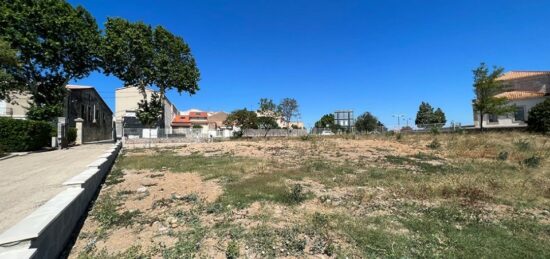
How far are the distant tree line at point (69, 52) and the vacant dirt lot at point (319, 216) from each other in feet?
50.2

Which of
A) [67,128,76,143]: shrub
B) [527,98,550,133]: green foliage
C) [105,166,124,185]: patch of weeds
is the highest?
[527,98,550,133]: green foliage

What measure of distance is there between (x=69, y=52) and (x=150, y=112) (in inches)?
484

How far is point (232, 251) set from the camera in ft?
12.7

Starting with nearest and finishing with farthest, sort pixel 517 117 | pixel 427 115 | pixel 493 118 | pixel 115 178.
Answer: pixel 115 178
pixel 517 117
pixel 493 118
pixel 427 115

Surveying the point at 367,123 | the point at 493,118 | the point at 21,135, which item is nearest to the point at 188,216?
the point at 21,135

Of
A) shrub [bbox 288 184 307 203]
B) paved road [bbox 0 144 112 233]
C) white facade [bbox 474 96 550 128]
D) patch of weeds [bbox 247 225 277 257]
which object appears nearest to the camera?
patch of weeds [bbox 247 225 277 257]

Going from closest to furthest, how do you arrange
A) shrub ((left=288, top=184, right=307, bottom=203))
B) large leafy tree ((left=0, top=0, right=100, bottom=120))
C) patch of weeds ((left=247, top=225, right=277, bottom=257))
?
1. patch of weeds ((left=247, top=225, right=277, bottom=257))
2. shrub ((left=288, top=184, right=307, bottom=203))
3. large leafy tree ((left=0, top=0, right=100, bottom=120))

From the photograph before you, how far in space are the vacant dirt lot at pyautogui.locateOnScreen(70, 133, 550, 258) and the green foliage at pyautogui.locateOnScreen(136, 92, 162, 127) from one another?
3113 centimetres

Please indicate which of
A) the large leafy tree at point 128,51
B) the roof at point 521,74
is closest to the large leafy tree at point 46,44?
the large leafy tree at point 128,51

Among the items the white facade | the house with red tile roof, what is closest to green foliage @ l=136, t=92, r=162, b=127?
the house with red tile roof

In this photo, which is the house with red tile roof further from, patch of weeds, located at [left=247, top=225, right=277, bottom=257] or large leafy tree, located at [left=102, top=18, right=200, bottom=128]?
large leafy tree, located at [left=102, top=18, right=200, bottom=128]

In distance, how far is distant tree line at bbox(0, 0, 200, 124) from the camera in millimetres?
23359

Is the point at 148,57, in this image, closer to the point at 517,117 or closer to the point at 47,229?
the point at 47,229

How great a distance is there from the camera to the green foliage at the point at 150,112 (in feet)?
124
